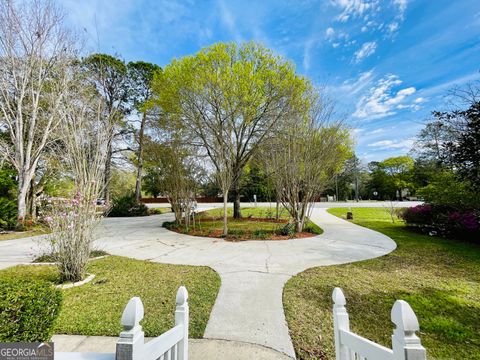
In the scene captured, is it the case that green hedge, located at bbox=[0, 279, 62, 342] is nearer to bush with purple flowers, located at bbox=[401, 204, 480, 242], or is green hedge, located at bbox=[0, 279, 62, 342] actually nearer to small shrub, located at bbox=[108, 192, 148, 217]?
→ bush with purple flowers, located at bbox=[401, 204, 480, 242]

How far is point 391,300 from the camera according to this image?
327 centimetres

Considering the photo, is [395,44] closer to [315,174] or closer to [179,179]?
[315,174]

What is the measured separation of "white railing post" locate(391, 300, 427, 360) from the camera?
0.98 m

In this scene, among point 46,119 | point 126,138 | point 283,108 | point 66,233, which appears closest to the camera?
point 66,233

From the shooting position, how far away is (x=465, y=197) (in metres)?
8.12

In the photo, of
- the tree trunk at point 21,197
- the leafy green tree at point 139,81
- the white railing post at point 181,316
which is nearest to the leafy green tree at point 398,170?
the leafy green tree at point 139,81

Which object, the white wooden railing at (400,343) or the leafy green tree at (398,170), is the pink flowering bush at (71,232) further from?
the leafy green tree at (398,170)

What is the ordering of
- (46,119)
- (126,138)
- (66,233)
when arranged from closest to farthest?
Answer: (66,233) → (46,119) → (126,138)

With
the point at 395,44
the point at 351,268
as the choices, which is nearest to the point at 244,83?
the point at 395,44

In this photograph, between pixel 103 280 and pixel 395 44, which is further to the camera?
pixel 395 44

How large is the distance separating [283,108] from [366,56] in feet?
12.5

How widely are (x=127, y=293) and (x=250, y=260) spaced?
2.80 m

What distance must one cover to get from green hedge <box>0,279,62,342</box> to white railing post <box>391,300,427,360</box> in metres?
2.42

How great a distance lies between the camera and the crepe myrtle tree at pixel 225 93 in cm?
862
